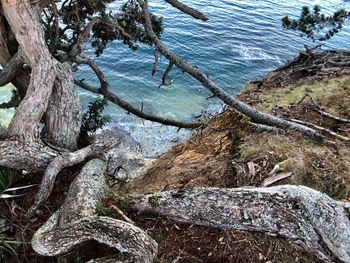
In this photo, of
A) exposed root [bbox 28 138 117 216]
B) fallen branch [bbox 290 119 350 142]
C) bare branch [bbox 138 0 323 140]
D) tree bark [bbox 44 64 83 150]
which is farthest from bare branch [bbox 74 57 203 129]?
fallen branch [bbox 290 119 350 142]

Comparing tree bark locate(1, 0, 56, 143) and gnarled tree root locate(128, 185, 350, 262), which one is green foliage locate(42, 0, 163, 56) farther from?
gnarled tree root locate(128, 185, 350, 262)

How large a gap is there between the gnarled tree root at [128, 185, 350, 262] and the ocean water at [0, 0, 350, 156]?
596cm

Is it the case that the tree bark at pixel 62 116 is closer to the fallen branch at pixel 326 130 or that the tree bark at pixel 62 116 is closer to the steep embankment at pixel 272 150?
the steep embankment at pixel 272 150

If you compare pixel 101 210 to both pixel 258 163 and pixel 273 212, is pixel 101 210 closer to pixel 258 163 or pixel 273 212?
pixel 273 212

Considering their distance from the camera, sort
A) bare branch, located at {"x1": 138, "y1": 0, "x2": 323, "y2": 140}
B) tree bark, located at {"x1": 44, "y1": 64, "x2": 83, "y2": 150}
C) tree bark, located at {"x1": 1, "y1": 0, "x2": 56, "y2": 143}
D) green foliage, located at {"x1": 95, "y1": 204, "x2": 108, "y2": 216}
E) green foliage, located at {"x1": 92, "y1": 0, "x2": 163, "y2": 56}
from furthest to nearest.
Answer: green foliage, located at {"x1": 92, "y1": 0, "x2": 163, "y2": 56}, bare branch, located at {"x1": 138, "y1": 0, "x2": 323, "y2": 140}, tree bark, located at {"x1": 44, "y1": 64, "x2": 83, "y2": 150}, tree bark, located at {"x1": 1, "y1": 0, "x2": 56, "y2": 143}, green foliage, located at {"x1": 95, "y1": 204, "x2": 108, "y2": 216}

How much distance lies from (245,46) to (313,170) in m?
11.3

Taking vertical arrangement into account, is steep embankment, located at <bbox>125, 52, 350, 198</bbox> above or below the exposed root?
below

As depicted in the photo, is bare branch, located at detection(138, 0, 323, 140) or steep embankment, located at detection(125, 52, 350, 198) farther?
bare branch, located at detection(138, 0, 323, 140)

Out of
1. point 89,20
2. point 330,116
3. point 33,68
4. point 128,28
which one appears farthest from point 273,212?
point 89,20

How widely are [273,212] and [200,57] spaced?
1132 centimetres

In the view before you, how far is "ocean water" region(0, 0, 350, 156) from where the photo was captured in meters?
11.1

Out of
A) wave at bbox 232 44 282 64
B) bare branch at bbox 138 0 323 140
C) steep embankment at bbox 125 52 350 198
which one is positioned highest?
bare branch at bbox 138 0 323 140

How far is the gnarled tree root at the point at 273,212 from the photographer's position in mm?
3102

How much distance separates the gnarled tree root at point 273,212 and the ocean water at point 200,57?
235 inches
